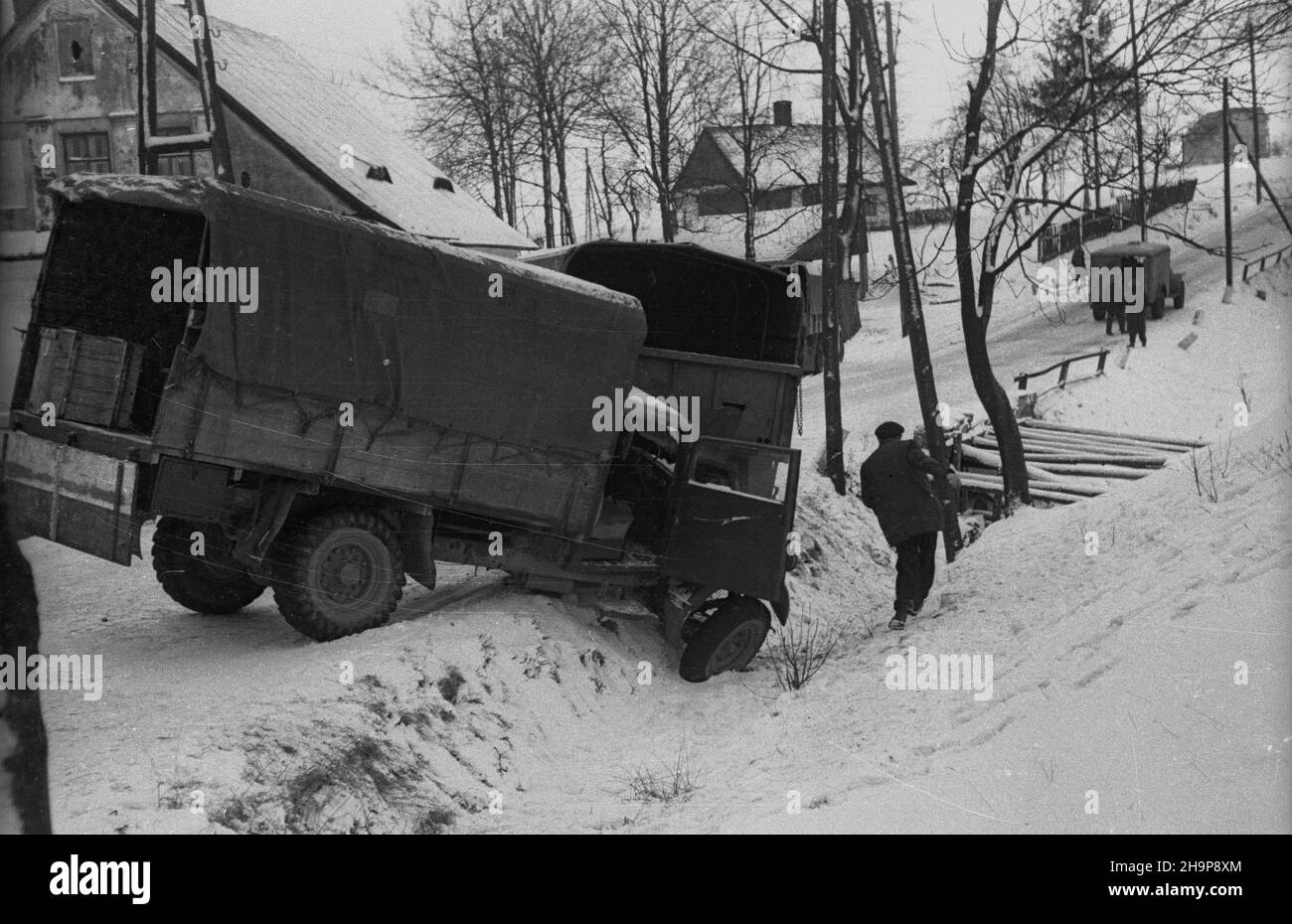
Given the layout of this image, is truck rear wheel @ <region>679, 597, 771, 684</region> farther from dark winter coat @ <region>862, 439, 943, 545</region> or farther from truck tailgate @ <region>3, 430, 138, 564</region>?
truck tailgate @ <region>3, 430, 138, 564</region>

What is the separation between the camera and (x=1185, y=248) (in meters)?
52.9

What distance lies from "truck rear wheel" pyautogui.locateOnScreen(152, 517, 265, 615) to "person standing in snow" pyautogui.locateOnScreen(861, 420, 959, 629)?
213 inches

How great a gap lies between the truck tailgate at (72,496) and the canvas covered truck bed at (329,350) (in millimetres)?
115

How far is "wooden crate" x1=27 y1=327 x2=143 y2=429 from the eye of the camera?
8.48m

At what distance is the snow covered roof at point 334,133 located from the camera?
2362 cm

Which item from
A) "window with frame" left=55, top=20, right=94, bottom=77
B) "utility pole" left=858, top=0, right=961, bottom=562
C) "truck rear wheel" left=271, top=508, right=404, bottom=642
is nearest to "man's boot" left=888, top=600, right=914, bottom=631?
"truck rear wheel" left=271, top=508, right=404, bottom=642

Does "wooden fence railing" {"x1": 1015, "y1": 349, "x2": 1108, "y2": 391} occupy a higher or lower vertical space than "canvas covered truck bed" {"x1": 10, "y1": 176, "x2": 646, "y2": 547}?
higher

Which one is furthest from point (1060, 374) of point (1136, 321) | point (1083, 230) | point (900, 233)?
point (1083, 230)

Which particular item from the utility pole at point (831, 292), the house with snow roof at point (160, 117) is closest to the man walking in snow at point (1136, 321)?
the utility pole at point (831, 292)

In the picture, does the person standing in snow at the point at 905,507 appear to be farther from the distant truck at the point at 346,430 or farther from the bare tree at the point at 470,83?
the bare tree at the point at 470,83

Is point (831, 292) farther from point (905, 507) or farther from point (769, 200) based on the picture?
point (769, 200)

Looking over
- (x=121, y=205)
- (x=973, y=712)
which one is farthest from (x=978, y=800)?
(x=121, y=205)

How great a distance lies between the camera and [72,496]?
8297 millimetres

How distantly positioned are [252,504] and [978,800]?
17.5ft
